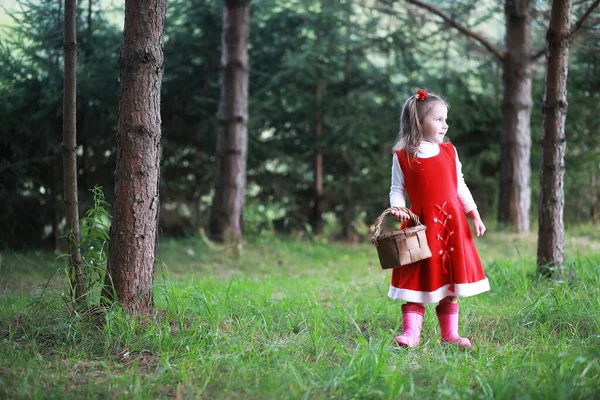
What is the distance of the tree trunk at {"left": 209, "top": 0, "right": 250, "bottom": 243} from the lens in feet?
27.4

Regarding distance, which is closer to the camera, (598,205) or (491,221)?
(491,221)

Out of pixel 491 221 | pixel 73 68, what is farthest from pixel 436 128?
pixel 491 221

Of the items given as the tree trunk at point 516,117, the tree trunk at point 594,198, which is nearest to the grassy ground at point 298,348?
the tree trunk at point 516,117

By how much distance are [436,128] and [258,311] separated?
5.59ft

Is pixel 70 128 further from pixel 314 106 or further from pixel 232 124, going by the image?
pixel 314 106

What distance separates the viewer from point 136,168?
12.1 ft

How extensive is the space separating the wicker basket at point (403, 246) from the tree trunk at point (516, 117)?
634cm

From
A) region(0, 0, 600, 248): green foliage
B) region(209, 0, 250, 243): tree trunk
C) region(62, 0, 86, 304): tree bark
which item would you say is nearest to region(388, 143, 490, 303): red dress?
region(62, 0, 86, 304): tree bark

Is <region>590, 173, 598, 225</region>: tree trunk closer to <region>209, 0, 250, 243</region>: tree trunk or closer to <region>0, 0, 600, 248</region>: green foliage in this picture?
<region>0, 0, 600, 248</region>: green foliage

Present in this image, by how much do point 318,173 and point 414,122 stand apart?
6441mm

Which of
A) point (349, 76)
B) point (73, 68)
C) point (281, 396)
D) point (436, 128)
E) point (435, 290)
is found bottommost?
point (281, 396)

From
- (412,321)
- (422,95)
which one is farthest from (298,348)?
(422,95)

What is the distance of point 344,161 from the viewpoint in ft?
33.9

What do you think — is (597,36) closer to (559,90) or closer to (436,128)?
(559,90)
